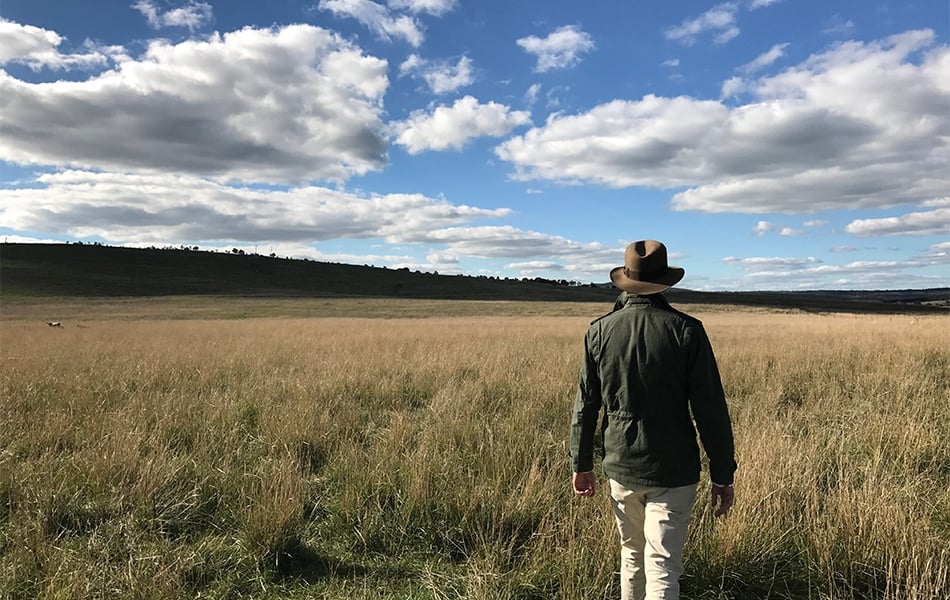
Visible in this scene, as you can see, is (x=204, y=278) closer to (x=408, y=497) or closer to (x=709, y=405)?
(x=408, y=497)

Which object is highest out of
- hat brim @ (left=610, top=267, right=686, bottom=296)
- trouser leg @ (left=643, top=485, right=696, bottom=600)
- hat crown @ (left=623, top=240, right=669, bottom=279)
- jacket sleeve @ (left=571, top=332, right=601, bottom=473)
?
hat crown @ (left=623, top=240, right=669, bottom=279)

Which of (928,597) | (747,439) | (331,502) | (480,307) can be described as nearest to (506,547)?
(331,502)

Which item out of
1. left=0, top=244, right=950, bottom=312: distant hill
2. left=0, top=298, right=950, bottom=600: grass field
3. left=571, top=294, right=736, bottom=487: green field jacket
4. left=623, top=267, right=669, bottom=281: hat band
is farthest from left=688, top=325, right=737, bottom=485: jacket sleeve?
left=0, top=244, right=950, bottom=312: distant hill

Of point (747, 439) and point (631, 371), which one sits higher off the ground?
point (631, 371)

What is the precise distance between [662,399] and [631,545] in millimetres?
852

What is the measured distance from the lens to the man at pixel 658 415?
8.94 feet

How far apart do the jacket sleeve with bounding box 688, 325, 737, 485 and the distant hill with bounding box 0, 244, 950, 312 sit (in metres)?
69.0

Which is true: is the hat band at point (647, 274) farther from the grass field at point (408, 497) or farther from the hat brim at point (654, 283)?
the grass field at point (408, 497)

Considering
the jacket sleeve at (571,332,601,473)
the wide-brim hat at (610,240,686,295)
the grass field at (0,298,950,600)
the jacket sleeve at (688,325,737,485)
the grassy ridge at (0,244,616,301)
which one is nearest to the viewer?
the jacket sleeve at (688,325,737,485)

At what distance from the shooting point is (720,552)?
3451 mm

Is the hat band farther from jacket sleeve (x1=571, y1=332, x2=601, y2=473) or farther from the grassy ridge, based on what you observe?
the grassy ridge

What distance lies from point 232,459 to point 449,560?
270 centimetres

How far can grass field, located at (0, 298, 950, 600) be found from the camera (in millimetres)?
3324

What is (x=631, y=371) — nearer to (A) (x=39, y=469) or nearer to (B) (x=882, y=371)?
(A) (x=39, y=469)
